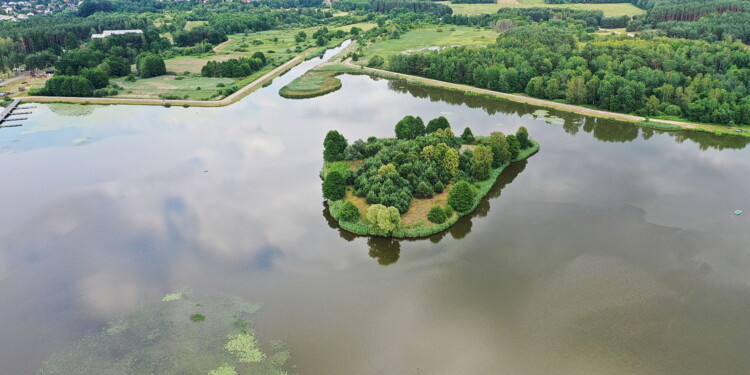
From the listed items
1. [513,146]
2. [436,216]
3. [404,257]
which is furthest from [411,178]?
[513,146]

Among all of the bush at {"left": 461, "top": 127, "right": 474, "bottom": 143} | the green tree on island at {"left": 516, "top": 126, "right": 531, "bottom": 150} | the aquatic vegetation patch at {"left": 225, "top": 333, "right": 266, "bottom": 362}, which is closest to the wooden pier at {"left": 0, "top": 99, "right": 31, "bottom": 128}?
the aquatic vegetation patch at {"left": 225, "top": 333, "right": 266, "bottom": 362}

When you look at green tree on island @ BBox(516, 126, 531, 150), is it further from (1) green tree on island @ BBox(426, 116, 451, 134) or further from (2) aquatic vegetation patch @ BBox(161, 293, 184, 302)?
(2) aquatic vegetation patch @ BBox(161, 293, 184, 302)

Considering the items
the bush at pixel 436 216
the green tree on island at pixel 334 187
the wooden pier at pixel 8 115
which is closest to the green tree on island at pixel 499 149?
the bush at pixel 436 216

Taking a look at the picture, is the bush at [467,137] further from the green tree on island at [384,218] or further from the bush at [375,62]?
the bush at [375,62]

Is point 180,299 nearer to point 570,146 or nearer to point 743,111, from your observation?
point 570,146

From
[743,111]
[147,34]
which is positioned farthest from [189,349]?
[147,34]

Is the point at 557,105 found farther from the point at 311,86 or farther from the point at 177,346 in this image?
the point at 177,346

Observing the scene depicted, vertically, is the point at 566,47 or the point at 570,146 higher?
the point at 566,47
